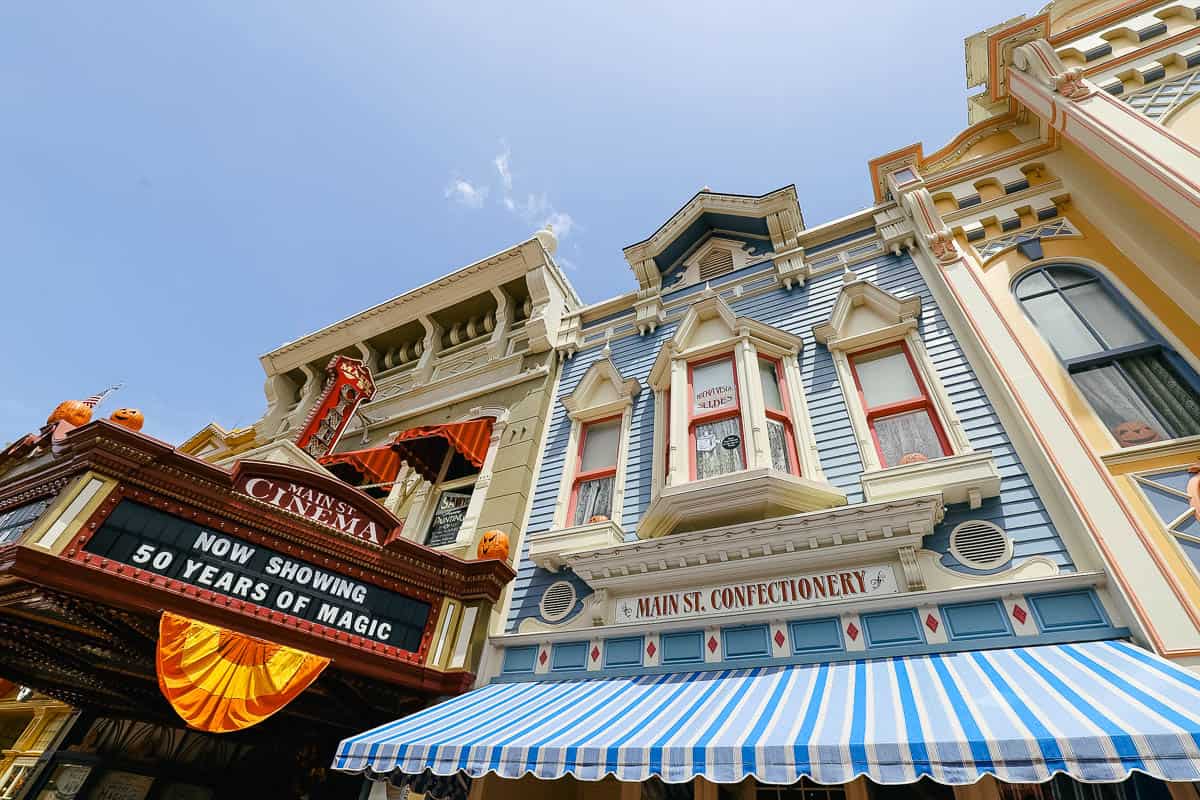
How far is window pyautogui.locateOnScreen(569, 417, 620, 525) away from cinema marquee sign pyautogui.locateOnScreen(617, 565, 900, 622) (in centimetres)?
169

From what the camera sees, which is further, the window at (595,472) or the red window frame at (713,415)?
the window at (595,472)

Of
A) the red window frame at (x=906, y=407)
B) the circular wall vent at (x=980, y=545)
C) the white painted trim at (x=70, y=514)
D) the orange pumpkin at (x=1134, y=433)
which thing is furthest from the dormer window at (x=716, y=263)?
the white painted trim at (x=70, y=514)

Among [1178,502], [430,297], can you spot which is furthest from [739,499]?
[430,297]

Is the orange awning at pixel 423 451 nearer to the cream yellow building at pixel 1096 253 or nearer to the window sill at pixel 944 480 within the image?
the window sill at pixel 944 480

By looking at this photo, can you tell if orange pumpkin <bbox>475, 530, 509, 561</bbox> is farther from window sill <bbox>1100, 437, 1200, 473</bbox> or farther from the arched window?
the arched window

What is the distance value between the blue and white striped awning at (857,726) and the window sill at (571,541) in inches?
78.9

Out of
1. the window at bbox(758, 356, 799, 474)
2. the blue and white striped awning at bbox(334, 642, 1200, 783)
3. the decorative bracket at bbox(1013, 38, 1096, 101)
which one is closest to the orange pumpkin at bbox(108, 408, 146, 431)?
the blue and white striped awning at bbox(334, 642, 1200, 783)

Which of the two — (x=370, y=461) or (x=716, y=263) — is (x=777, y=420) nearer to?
(x=716, y=263)

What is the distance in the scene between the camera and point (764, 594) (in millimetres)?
6012

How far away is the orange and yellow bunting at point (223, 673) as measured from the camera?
4863 millimetres

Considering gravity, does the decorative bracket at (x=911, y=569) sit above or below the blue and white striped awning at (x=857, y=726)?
above

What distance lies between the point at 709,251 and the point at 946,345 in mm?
5605

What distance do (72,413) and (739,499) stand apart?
302 inches

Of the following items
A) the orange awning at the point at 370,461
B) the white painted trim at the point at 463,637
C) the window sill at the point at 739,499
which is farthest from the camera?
the orange awning at the point at 370,461
